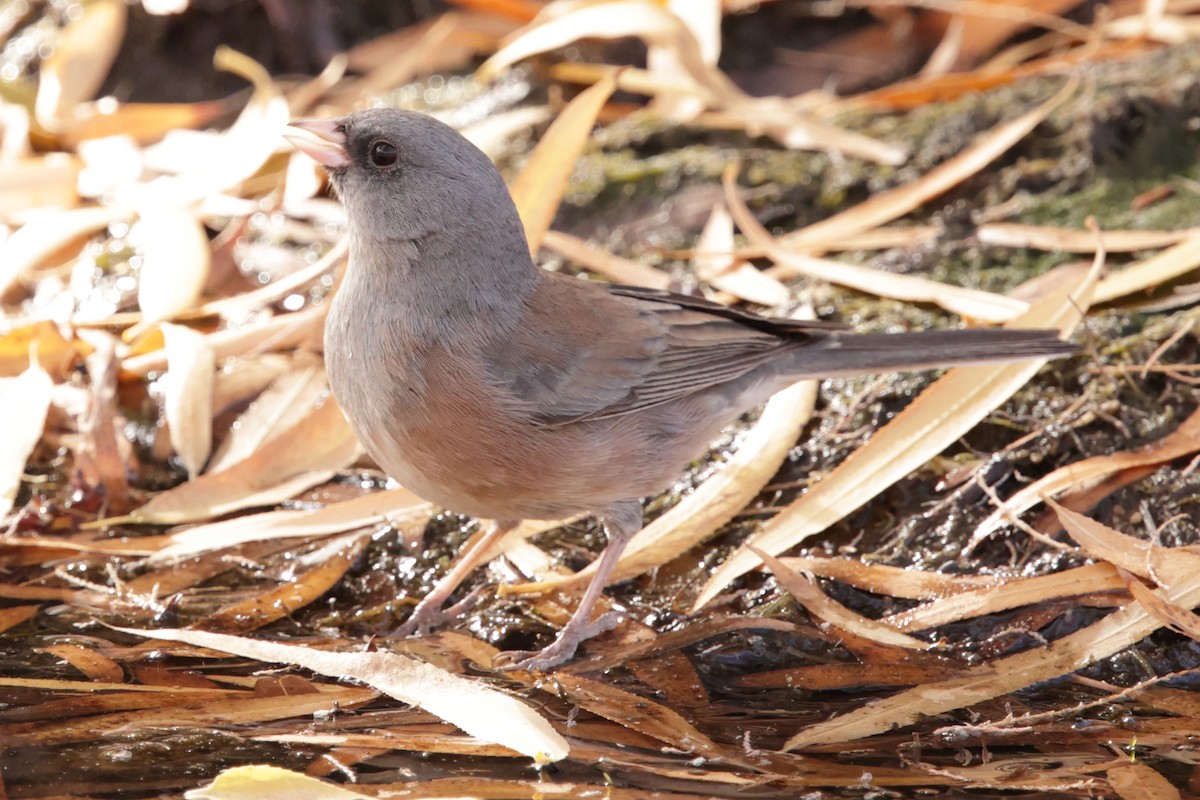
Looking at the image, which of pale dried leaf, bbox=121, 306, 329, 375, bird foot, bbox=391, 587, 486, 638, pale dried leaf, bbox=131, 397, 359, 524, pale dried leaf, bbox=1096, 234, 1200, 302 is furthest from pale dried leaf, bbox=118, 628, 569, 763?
pale dried leaf, bbox=1096, 234, 1200, 302

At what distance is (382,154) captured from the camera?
3371 mm

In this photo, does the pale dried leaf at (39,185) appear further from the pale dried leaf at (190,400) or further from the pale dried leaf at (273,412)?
the pale dried leaf at (273,412)

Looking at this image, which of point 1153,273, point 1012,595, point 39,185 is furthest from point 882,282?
point 39,185

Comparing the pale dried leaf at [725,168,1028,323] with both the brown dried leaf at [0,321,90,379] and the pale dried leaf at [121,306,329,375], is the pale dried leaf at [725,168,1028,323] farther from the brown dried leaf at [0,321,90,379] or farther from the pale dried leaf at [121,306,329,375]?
the brown dried leaf at [0,321,90,379]

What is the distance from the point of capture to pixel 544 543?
378cm

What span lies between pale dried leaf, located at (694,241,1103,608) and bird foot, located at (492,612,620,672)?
0.93 ft

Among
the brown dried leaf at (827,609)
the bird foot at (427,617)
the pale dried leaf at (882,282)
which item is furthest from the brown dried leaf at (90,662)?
the pale dried leaf at (882,282)

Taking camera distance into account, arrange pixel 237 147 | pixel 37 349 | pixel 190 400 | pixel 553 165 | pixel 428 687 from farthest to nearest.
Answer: pixel 237 147, pixel 553 165, pixel 37 349, pixel 190 400, pixel 428 687

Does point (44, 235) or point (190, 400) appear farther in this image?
point (44, 235)

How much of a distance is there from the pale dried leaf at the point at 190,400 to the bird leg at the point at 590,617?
4.06 feet

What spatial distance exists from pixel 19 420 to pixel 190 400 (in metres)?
0.47

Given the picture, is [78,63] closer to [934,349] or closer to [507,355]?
[507,355]

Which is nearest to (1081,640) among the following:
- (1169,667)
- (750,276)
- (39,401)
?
(1169,667)

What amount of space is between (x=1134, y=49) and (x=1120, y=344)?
215cm
